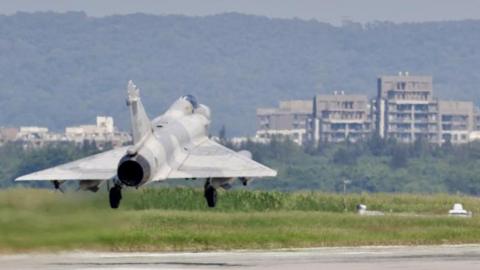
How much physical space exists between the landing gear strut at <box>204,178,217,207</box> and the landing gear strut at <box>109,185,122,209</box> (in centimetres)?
738

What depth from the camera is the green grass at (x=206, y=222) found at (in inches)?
2201

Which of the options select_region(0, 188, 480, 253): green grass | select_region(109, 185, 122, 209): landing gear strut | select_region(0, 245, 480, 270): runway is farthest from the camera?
select_region(109, 185, 122, 209): landing gear strut

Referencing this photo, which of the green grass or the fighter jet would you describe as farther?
the fighter jet

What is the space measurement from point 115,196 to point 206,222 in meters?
8.74

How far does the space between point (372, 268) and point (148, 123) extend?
1308cm

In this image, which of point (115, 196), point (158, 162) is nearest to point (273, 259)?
point (115, 196)

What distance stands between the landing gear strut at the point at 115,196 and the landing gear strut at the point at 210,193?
24.2ft

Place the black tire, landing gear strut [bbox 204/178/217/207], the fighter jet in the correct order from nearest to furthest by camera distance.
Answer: the fighter jet → landing gear strut [bbox 204/178/217/207] → the black tire

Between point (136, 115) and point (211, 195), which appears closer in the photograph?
point (136, 115)

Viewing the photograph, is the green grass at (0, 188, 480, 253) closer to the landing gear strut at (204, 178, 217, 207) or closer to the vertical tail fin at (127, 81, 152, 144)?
the landing gear strut at (204, 178, 217, 207)

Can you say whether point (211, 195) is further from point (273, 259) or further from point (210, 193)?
point (273, 259)

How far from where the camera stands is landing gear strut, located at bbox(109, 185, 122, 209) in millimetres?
60103

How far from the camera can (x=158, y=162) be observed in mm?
64625

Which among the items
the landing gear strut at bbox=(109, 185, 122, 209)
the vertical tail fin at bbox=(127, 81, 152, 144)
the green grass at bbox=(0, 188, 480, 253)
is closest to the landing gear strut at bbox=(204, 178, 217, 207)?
the green grass at bbox=(0, 188, 480, 253)
